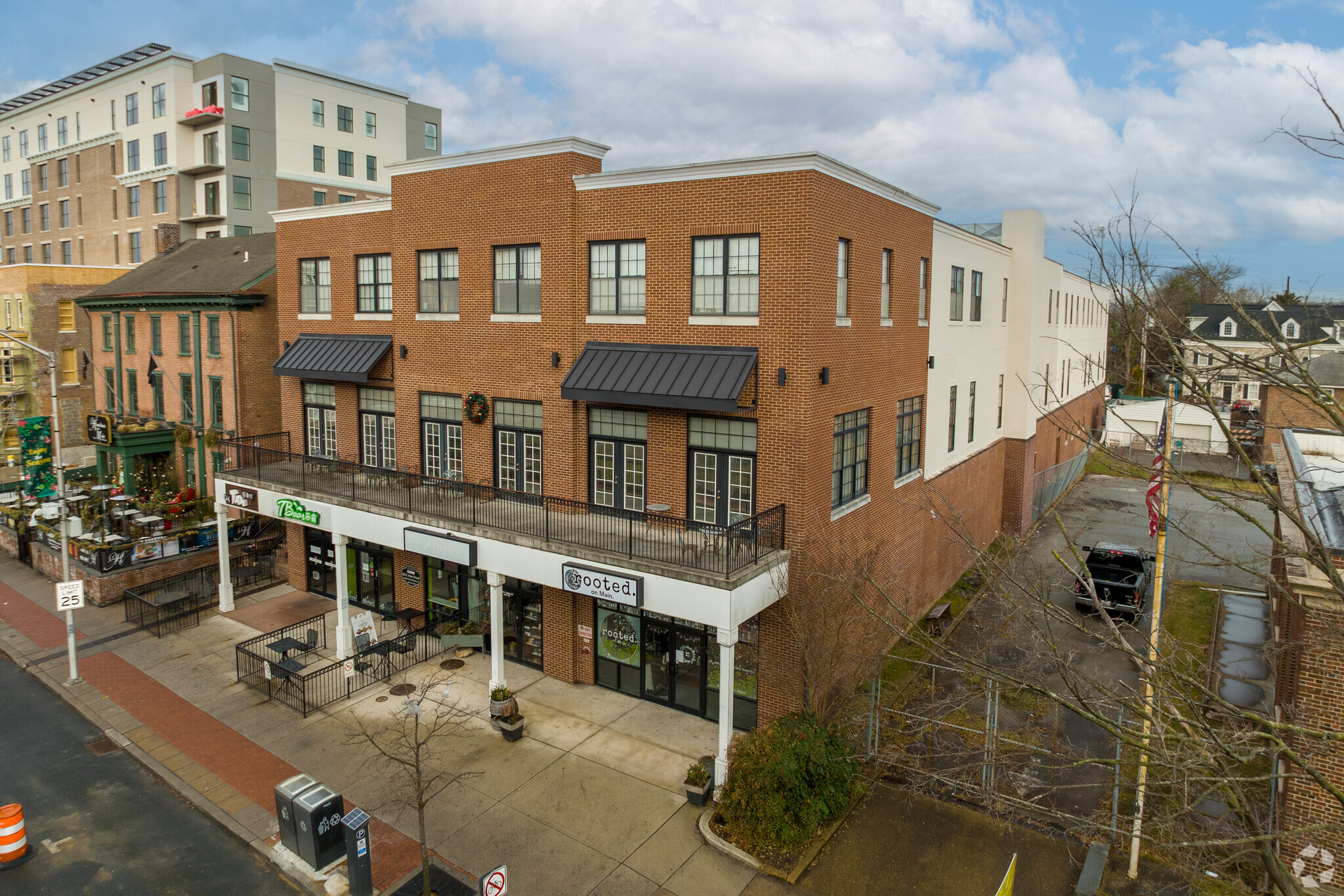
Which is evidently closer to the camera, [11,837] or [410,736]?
[11,837]

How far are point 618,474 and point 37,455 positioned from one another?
71.3 ft

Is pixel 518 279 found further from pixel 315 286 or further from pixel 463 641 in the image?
pixel 463 641

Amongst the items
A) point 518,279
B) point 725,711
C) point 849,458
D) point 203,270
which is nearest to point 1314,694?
point 849,458

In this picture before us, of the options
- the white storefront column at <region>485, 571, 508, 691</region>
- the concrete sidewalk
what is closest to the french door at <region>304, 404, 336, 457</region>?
the concrete sidewalk

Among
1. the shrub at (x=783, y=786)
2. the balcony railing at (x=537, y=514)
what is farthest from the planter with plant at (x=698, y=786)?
the balcony railing at (x=537, y=514)

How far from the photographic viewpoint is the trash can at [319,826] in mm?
13422

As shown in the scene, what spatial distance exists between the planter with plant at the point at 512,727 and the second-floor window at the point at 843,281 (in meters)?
11.2

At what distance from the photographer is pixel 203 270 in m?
34.2

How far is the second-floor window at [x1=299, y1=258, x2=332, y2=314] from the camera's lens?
82.4 ft

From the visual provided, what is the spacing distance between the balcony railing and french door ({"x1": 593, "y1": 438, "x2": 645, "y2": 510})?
0.59 m

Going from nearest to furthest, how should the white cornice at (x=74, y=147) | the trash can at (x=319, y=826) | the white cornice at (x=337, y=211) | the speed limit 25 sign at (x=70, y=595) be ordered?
the trash can at (x=319, y=826), the speed limit 25 sign at (x=70, y=595), the white cornice at (x=337, y=211), the white cornice at (x=74, y=147)

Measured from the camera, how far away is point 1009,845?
13953 millimetres

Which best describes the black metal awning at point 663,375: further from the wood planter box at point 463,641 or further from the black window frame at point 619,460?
the wood planter box at point 463,641

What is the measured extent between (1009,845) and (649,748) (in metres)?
7.07
